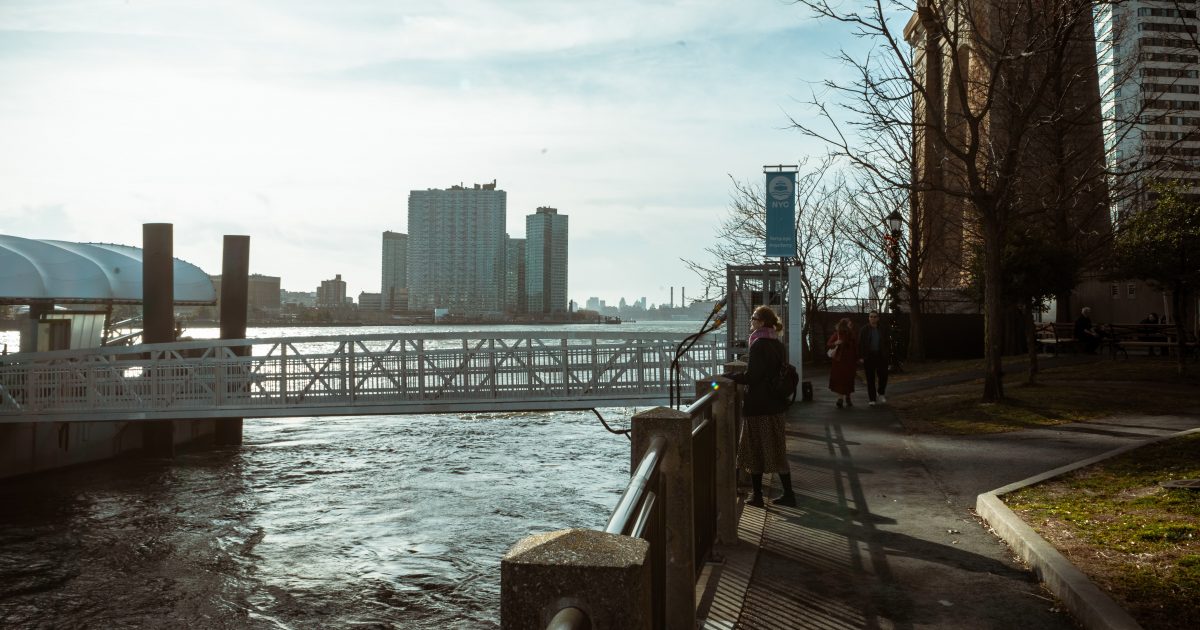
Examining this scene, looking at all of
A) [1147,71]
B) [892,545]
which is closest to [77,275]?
[892,545]

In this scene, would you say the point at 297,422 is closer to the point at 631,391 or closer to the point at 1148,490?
the point at 631,391

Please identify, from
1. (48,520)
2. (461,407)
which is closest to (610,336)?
(461,407)

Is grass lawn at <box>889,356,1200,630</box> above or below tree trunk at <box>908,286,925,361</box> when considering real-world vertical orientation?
below

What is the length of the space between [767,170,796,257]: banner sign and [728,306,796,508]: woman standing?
27.2 ft

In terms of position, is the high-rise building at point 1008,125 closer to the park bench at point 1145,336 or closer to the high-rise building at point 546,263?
the park bench at point 1145,336

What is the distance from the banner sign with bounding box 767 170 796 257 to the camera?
1661 cm

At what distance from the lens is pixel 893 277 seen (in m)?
31.8

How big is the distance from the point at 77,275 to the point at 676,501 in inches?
1098

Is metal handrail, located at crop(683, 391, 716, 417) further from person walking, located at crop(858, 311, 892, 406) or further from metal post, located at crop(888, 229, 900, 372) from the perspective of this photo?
metal post, located at crop(888, 229, 900, 372)

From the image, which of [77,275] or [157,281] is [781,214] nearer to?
[157,281]

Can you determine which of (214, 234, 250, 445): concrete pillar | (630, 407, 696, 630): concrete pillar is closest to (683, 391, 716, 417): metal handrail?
(630, 407, 696, 630): concrete pillar

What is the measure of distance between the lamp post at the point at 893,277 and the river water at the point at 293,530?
33.8ft

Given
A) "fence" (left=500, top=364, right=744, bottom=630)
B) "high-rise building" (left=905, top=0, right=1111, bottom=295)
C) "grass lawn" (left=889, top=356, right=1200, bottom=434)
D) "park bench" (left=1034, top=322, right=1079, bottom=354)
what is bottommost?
"grass lawn" (left=889, top=356, right=1200, bottom=434)

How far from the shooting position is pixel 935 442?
42.3 ft
